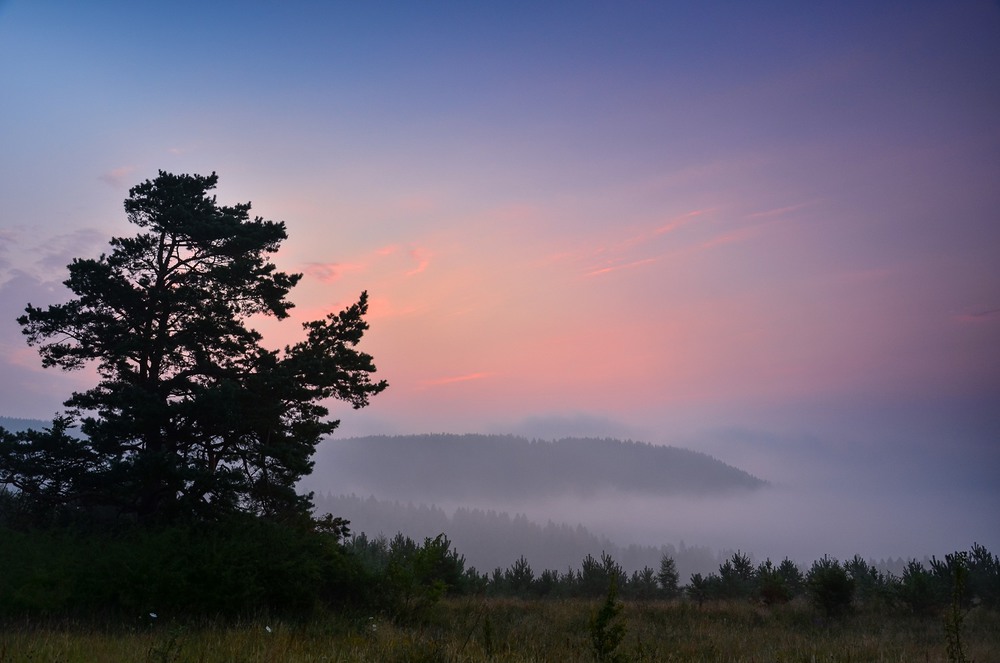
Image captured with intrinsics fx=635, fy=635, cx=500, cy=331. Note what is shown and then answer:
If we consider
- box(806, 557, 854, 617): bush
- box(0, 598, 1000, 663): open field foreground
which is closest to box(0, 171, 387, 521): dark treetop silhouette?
box(0, 598, 1000, 663): open field foreground

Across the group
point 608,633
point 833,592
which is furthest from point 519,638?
point 833,592

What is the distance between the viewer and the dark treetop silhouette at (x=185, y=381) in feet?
60.5

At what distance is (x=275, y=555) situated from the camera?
1599cm

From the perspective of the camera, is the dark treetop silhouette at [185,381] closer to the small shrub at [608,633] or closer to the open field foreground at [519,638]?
the open field foreground at [519,638]

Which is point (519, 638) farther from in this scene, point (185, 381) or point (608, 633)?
point (185, 381)

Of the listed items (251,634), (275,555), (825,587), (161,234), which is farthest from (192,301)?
(825,587)

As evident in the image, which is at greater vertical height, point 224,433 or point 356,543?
point 224,433

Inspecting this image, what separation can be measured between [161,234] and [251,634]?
49.2 ft

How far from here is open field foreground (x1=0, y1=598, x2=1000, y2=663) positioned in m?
9.52

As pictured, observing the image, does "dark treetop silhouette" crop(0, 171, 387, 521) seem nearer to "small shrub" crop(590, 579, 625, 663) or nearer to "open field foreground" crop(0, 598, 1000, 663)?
"open field foreground" crop(0, 598, 1000, 663)

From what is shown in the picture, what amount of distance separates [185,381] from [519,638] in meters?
13.4

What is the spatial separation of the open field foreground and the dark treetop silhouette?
5.48m

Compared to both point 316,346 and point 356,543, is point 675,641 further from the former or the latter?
point 356,543

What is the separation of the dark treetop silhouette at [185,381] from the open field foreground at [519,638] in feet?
18.0
